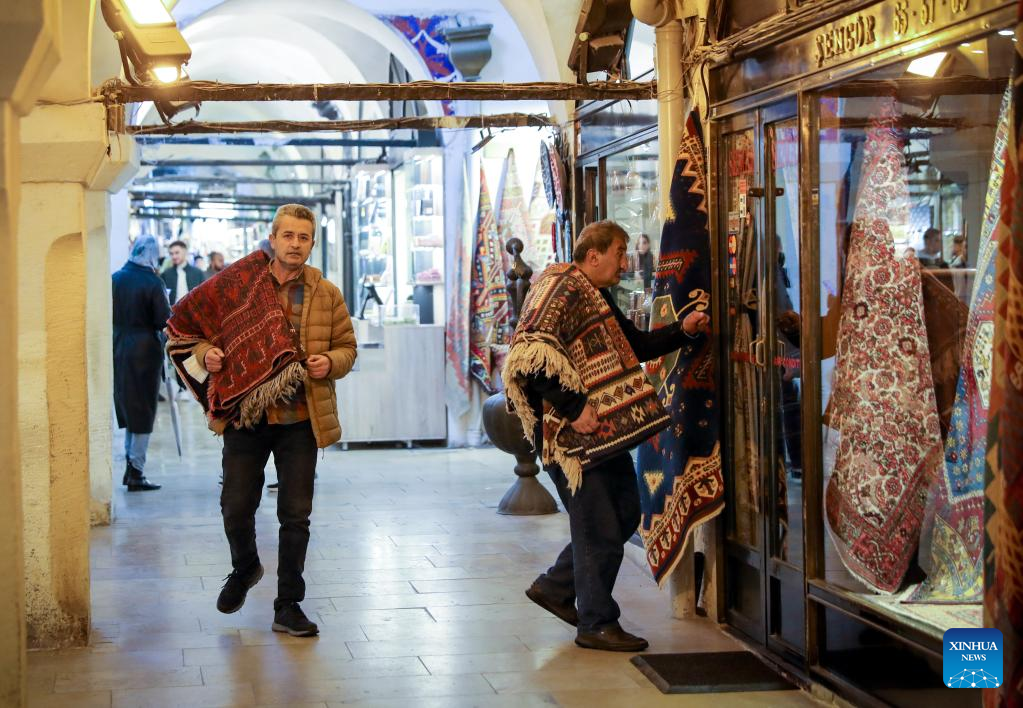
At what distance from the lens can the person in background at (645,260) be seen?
23.5ft

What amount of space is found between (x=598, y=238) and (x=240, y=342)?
1.46 m

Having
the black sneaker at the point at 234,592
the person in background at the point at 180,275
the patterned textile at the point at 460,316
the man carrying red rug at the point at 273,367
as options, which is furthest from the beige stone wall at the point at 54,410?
the person in background at the point at 180,275

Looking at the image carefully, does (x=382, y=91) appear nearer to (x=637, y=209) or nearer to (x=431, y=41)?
(x=637, y=209)

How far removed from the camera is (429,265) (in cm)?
1308

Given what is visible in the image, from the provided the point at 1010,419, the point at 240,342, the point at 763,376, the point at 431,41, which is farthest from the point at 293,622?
the point at 431,41

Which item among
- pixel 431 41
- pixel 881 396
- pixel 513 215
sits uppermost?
pixel 431 41

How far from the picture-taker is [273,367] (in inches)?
209

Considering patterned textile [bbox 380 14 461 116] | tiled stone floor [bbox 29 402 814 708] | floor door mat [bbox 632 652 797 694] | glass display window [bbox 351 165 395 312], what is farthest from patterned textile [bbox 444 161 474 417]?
floor door mat [bbox 632 652 797 694]

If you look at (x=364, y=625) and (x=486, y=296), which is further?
Answer: (x=486, y=296)

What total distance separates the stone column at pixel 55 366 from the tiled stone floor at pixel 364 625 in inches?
10.3

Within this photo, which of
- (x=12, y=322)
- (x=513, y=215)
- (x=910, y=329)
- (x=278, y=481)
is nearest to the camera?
(x=12, y=322)

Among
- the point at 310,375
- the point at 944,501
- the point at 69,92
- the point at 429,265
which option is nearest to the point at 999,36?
the point at 944,501

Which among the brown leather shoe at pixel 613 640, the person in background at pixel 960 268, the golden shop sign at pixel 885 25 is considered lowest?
the brown leather shoe at pixel 613 640

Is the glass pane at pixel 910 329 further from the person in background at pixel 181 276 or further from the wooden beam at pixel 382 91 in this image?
the person in background at pixel 181 276
